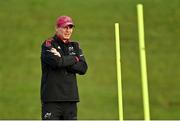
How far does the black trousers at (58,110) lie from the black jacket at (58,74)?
6cm

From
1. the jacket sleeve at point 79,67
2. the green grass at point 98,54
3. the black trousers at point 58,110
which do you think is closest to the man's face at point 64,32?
the jacket sleeve at point 79,67

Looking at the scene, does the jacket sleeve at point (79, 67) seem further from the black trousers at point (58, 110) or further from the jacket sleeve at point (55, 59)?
the black trousers at point (58, 110)

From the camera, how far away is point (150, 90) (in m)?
17.5

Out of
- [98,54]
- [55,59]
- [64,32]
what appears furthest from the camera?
[98,54]

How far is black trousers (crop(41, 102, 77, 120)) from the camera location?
739 cm

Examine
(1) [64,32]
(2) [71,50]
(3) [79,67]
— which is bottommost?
(3) [79,67]

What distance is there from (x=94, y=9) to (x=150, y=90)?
197 inches

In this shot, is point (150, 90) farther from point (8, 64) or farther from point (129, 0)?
point (129, 0)

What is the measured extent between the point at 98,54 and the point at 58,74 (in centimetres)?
1187

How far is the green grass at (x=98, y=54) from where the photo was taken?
1638 centimetres

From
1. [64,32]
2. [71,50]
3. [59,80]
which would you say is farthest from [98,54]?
[59,80]

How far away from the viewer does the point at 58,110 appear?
292 inches

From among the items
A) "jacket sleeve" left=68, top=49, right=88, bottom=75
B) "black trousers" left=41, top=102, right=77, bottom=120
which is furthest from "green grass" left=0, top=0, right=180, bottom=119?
"black trousers" left=41, top=102, right=77, bottom=120

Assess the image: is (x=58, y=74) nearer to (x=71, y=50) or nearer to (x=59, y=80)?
(x=59, y=80)
